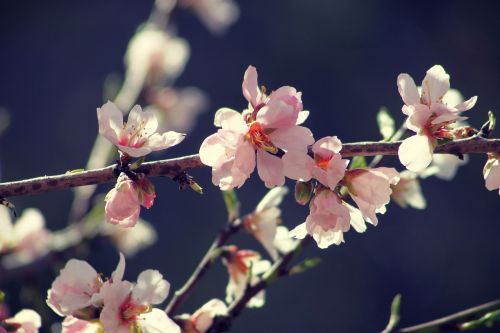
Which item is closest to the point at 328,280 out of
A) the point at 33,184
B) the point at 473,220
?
the point at 473,220

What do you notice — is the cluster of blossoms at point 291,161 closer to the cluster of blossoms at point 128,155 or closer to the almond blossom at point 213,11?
the cluster of blossoms at point 128,155

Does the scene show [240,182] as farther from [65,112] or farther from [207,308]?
[65,112]

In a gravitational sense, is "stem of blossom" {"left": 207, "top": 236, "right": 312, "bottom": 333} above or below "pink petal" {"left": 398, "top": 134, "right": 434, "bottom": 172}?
below

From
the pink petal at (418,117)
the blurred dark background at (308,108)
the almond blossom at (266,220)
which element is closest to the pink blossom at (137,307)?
the almond blossom at (266,220)

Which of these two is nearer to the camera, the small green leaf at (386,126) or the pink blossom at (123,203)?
the pink blossom at (123,203)

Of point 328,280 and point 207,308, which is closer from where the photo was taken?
point 207,308

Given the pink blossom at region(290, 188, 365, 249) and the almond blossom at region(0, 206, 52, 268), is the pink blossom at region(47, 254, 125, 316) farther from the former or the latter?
the almond blossom at region(0, 206, 52, 268)

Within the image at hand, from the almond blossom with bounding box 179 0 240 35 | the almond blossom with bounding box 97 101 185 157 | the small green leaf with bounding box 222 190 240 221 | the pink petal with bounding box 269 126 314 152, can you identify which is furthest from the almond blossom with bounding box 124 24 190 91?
the pink petal with bounding box 269 126 314 152
